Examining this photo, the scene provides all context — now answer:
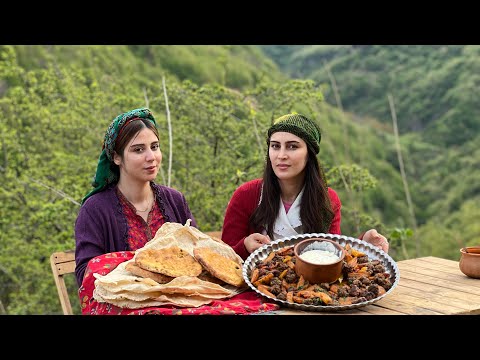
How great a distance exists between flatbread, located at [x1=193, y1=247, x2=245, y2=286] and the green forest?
2.20 meters

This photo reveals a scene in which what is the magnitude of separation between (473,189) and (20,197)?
26.0 ft

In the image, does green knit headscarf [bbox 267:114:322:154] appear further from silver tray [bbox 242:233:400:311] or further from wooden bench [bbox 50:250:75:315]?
wooden bench [bbox 50:250:75:315]

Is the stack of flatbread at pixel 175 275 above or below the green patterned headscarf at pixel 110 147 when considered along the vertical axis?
below

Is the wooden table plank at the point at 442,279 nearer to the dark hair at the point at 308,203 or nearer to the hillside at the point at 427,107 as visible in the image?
the dark hair at the point at 308,203

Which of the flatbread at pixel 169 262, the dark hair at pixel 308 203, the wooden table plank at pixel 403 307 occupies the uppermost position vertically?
the dark hair at pixel 308 203

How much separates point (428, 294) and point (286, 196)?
927 millimetres

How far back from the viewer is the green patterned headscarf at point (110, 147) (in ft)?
9.66

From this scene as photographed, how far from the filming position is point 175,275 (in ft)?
7.90

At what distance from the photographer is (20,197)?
6.77 m

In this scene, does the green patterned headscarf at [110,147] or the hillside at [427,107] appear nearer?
the green patterned headscarf at [110,147]

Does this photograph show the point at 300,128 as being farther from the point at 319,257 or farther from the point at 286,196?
the point at 319,257

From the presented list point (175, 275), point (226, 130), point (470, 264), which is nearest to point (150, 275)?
point (175, 275)

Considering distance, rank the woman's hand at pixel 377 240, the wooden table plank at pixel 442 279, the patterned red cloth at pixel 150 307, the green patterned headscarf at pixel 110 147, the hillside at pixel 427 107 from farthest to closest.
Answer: the hillside at pixel 427 107 < the green patterned headscarf at pixel 110 147 < the woman's hand at pixel 377 240 < the wooden table plank at pixel 442 279 < the patterned red cloth at pixel 150 307

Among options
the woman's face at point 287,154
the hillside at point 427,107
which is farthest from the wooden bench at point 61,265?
the hillside at point 427,107
